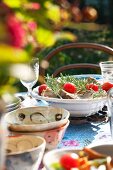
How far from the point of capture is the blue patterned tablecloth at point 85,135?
105cm

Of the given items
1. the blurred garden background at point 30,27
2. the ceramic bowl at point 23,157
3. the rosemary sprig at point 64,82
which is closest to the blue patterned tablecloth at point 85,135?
the rosemary sprig at point 64,82

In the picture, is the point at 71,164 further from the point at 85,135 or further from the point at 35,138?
the point at 85,135

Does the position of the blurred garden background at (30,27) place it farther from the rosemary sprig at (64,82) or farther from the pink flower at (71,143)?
the rosemary sprig at (64,82)

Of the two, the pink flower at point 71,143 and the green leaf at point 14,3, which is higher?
the green leaf at point 14,3

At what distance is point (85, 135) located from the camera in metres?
1.11

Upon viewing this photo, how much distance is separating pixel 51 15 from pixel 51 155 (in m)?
0.41

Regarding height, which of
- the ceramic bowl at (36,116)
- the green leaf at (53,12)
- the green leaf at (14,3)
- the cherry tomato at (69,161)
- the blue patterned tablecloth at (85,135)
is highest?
the green leaf at (14,3)

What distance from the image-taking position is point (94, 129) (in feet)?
3.79

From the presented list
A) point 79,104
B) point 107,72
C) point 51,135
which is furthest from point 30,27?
point 107,72

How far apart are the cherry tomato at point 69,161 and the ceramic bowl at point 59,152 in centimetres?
2

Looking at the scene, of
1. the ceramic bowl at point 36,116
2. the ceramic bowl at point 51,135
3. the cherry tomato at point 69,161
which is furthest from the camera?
the ceramic bowl at point 36,116

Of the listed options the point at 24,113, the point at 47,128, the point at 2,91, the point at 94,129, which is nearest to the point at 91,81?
the point at 94,129

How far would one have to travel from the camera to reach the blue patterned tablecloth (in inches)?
41.3

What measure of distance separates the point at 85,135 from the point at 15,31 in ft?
2.55
